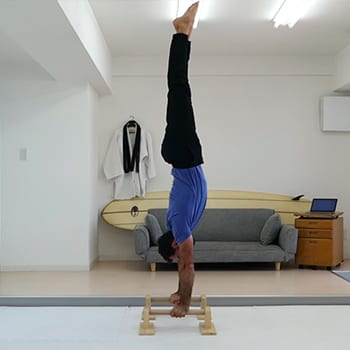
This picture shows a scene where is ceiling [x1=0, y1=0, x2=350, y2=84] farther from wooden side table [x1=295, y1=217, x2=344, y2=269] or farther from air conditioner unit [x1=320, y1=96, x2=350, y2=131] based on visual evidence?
wooden side table [x1=295, y1=217, x2=344, y2=269]

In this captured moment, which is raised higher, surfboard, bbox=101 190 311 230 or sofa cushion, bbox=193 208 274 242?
surfboard, bbox=101 190 311 230

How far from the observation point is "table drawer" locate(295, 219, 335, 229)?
6.84 meters

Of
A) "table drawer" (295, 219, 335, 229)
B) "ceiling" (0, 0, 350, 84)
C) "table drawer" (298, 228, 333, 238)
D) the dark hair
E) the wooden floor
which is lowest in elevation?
the wooden floor

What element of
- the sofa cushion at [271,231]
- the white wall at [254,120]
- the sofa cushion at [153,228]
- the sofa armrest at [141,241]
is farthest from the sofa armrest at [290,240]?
the sofa armrest at [141,241]

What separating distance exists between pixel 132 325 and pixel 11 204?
387 centimetres

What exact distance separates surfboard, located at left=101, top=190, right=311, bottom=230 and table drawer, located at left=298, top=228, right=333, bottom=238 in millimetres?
489

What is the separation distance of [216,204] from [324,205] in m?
1.55

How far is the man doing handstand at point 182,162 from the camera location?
3.35m

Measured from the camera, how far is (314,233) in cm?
688

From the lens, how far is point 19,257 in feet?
22.7

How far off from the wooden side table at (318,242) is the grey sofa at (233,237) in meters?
0.24

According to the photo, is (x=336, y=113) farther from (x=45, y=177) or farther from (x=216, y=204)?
(x=45, y=177)

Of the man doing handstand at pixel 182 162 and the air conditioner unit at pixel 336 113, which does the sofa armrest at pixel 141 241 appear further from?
the air conditioner unit at pixel 336 113

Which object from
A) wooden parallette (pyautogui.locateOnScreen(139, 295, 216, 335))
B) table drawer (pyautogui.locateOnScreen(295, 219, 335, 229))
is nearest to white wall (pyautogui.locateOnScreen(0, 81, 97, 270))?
table drawer (pyautogui.locateOnScreen(295, 219, 335, 229))
